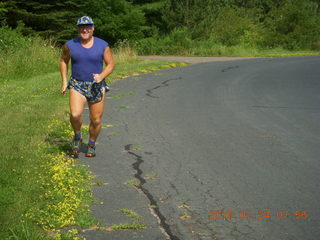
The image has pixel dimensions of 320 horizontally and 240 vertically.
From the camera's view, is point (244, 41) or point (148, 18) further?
point (148, 18)

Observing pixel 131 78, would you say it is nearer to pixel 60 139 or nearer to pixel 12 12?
pixel 60 139

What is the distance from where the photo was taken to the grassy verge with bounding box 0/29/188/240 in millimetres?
4688

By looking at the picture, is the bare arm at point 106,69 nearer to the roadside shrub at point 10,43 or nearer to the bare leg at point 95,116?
the bare leg at point 95,116

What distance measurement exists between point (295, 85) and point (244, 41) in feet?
78.8

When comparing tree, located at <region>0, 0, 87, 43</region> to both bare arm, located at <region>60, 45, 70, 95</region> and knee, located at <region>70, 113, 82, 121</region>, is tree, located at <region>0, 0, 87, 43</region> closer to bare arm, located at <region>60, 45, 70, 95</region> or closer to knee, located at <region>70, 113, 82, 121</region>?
bare arm, located at <region>60, 45, 70, 95</region>

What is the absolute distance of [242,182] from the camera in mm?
6195

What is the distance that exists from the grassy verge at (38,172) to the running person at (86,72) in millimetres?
583

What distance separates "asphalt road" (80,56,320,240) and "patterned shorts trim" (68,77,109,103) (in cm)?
82

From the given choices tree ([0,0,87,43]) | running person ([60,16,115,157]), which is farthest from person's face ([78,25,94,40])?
tree ([0,0,87,43])

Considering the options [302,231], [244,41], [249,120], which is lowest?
[244,41]

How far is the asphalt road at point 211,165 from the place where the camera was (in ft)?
16.0

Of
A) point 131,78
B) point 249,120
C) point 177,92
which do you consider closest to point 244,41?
point 131,78

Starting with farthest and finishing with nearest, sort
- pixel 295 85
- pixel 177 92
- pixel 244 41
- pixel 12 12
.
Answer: pixel 244 41, pixel 12 12, pixel 295 85, pixel 177 92
